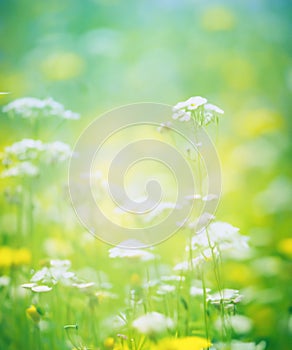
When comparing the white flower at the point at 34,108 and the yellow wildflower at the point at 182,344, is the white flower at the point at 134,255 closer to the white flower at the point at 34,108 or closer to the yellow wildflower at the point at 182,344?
the yellow wildflower at the point at 182,344

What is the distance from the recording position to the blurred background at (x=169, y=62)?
1566 millimetres

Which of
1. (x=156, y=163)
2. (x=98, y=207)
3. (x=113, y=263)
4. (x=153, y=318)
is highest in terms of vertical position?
(x=156, y=163)

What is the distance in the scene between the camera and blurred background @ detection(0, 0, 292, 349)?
1.57 meters

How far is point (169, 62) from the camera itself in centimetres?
172

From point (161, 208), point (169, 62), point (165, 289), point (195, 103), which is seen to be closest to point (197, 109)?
point (195, 103)

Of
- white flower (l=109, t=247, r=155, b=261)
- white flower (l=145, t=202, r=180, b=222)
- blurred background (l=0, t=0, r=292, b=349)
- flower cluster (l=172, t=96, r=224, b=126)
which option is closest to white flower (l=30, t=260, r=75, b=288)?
white flower (l=109, t=247, r=155, b=261)

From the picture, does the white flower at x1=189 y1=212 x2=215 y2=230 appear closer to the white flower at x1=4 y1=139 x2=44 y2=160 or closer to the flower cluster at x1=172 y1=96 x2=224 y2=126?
the flower cluster at x1=172 y1=96 x2=224 y2=126

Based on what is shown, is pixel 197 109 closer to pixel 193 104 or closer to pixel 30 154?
pixel 193 104

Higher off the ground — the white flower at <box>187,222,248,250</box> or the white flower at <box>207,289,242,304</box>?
the white flower at <box>187,222,248,250</box>

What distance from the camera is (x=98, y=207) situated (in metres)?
1.20

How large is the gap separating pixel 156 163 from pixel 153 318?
734 millimetres

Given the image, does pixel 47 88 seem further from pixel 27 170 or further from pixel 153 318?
pixel 153 318

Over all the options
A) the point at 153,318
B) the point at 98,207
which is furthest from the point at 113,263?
the point at 153,318

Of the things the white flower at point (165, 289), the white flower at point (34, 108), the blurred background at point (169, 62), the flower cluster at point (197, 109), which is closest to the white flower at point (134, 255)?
the white flower at point (165, 289)
